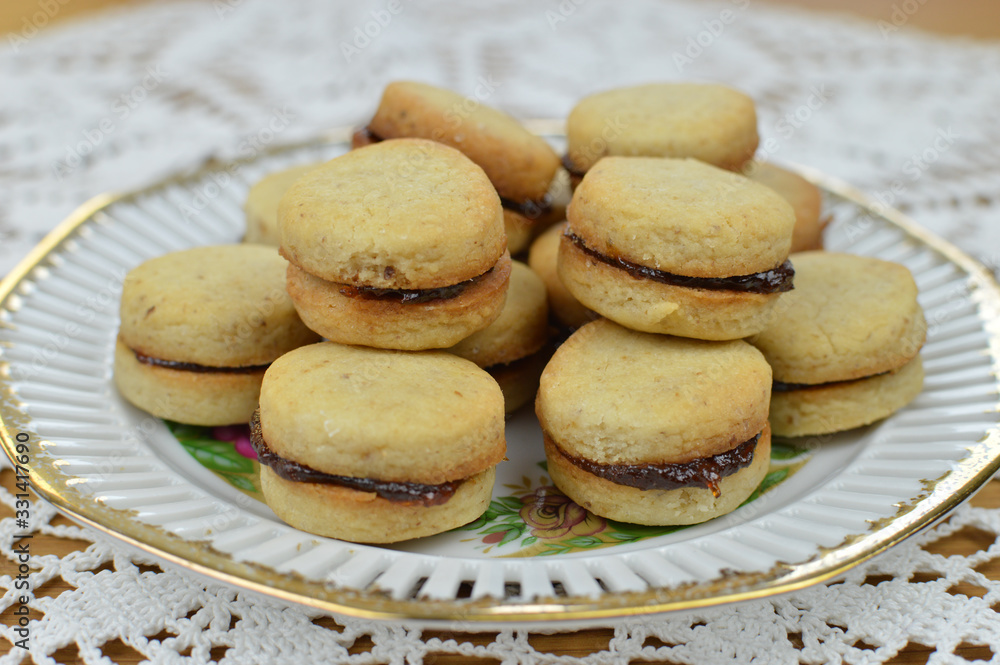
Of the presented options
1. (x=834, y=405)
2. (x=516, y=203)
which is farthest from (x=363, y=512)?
(x=834, y=405)

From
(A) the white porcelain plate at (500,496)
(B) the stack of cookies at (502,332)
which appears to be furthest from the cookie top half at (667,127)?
(A) the white porcelain plate at (500,496)

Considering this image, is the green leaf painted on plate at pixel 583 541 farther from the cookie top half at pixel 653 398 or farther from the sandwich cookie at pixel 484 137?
the sandwich cookie at pixel 484 137

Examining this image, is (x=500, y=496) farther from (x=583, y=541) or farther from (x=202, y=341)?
(x=202, y=341)

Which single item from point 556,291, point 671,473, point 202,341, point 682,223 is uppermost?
point 682,223

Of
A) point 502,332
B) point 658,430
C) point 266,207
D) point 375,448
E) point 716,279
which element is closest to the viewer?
point 375,448

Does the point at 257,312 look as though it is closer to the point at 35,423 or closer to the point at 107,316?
the point at 35,423

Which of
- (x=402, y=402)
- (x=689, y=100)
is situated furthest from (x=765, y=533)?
(x=689, y=100)

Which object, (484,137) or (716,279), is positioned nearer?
(716,279)
